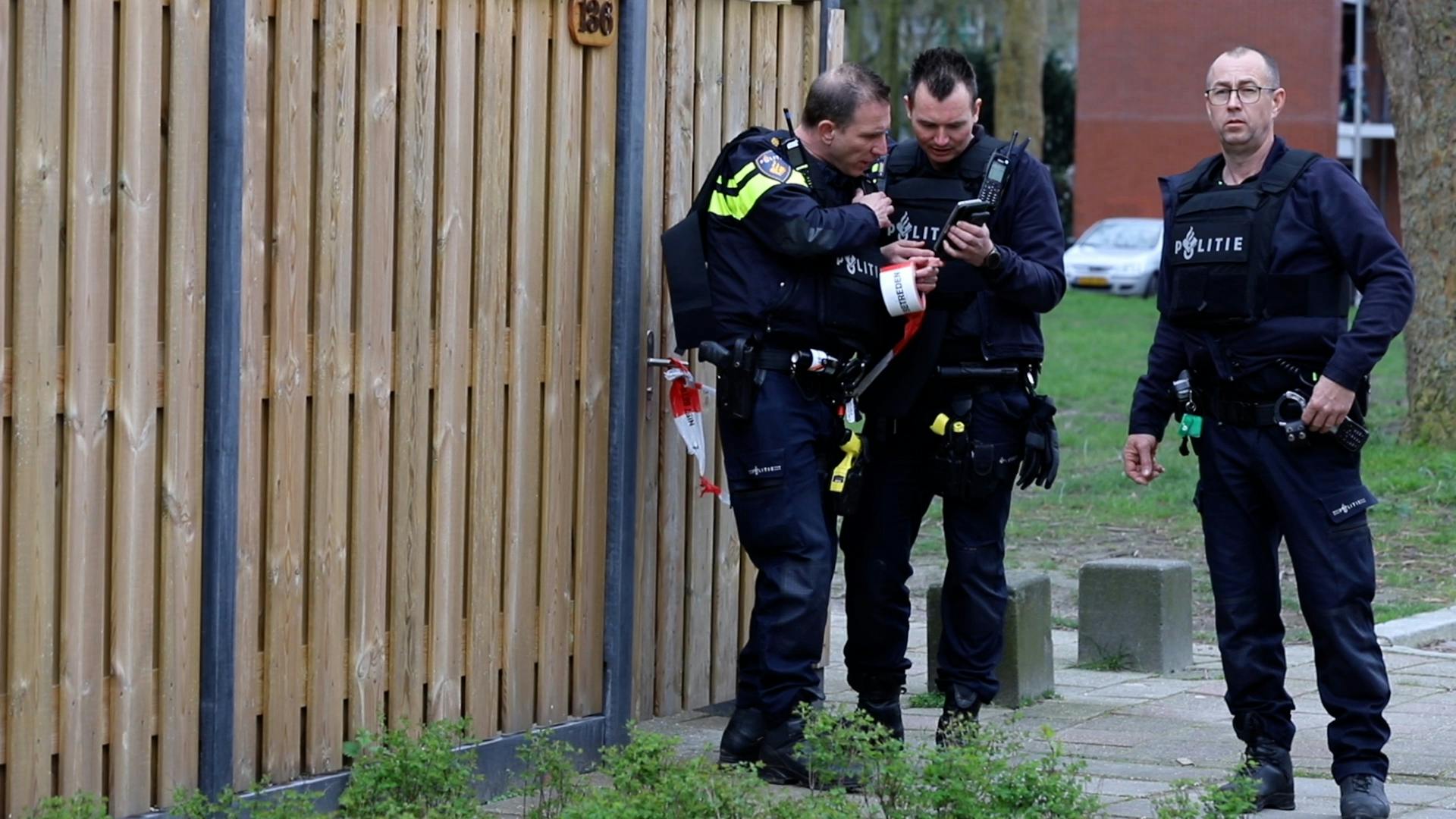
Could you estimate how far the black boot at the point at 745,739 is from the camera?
19.6 feet

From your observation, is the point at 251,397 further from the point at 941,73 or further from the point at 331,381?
the point at 941,73

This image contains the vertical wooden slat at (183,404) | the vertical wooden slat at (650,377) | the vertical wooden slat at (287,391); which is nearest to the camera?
the vertical wooden slat at (183,404)

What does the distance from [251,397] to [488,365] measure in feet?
3.00

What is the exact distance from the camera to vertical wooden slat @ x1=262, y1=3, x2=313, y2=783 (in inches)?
197

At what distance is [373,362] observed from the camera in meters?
5.33

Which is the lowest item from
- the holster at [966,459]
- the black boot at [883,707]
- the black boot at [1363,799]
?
the black boot at [1363,799]

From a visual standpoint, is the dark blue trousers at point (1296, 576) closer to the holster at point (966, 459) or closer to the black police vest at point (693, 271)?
the holster at point (966, 459)

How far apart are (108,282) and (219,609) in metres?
0.83

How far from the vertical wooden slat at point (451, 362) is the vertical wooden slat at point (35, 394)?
126 cm

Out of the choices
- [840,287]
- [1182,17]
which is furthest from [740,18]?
[1182,17]

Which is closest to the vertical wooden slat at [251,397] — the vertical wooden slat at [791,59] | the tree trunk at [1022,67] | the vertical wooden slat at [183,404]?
the vertical wooden slat at [183,404]

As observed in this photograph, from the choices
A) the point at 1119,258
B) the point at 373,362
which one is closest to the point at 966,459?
the point at 373,362

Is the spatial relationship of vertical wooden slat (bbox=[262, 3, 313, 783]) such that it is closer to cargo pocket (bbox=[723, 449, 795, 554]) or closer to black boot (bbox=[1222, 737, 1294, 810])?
cargo pocket (bbox=[723, 449, 795, 554])

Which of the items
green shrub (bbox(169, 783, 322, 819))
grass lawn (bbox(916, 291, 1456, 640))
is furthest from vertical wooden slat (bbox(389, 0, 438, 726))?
grass lawn (bbox(916, 291, 1456, 640))
